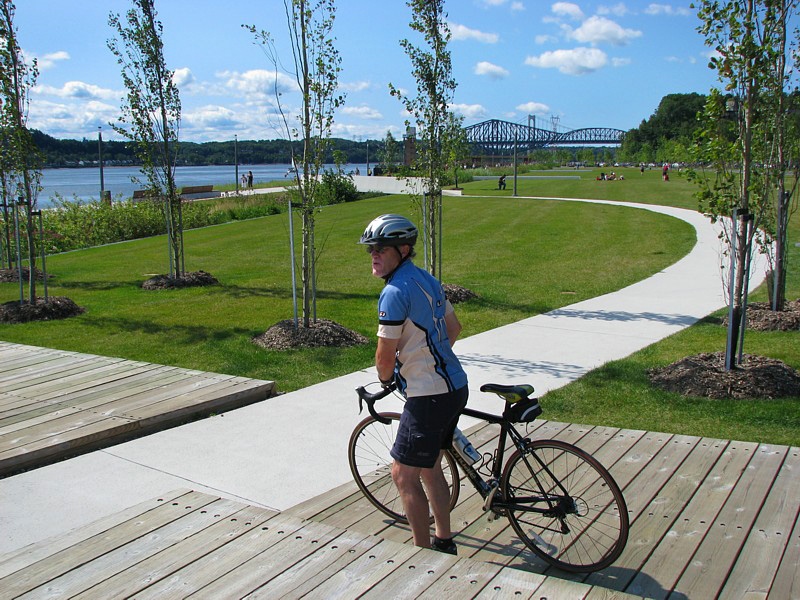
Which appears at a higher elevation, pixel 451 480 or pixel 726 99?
pixel 726 99

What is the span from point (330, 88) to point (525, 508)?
6859mm

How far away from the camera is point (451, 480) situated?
4.36 meters

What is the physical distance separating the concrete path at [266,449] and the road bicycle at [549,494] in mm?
1656

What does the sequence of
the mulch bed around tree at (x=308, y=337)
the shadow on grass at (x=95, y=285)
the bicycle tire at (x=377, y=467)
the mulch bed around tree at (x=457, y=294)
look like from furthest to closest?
1. the shadow on grass at (x=95, y=285)
2. the mulch bed around tree at (x=457, y=294)
3. the mulch bed around tree at (x=308, y=337)
4. the bicycle tire at (x=377, y=467)

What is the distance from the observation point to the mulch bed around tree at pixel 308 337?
901 cm

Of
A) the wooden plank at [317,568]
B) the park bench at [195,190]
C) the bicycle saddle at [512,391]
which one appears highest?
the park bench at [195,190]

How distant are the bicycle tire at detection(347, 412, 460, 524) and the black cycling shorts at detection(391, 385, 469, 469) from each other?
0.60 metres

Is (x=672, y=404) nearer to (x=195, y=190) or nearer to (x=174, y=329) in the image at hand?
(x=174, y=329)

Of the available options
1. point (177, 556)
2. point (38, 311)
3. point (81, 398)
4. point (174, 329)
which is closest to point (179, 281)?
point (38, 311)

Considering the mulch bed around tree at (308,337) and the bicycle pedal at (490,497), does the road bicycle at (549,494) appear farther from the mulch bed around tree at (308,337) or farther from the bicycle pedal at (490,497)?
the mulch bed around tree at (308,337)

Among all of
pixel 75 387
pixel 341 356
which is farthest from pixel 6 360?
pixel 341 356

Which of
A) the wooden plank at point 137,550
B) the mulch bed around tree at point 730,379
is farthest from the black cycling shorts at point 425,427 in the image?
the mulch bed around tree at point 730,379

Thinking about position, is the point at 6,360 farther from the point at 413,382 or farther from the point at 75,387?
the point at 413,382

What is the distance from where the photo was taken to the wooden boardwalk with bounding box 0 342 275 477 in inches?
223
